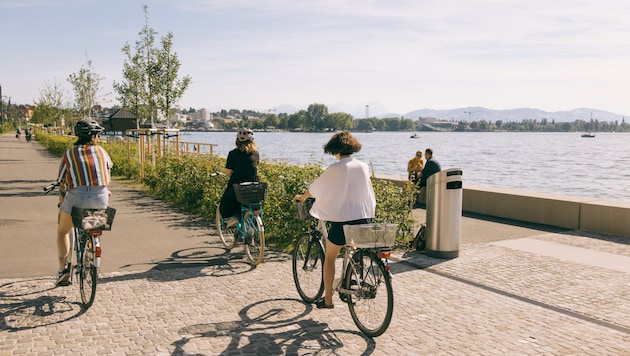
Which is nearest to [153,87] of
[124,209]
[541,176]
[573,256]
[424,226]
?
[124,209]

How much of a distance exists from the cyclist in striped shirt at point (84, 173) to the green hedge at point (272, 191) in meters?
3.41

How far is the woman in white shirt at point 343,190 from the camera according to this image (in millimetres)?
4988

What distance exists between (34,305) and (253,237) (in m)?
2.68

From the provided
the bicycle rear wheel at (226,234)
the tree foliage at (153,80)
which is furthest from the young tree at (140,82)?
the bicycle rear wheel at (226,234)

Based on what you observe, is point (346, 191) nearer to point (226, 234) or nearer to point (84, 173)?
point (84, 173)

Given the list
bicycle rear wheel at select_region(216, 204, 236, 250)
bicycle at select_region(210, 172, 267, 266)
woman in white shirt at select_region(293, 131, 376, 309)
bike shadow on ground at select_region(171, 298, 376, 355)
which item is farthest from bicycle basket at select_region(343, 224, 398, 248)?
bicycle rear wheel at select_region(216, 204, 236, 250)

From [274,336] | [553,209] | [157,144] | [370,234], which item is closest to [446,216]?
[370,234]

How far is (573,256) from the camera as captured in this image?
8.34 metres

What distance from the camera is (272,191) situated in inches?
378

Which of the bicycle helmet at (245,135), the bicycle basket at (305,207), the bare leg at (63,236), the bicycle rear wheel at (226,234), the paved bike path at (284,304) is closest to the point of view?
the paved bike path at (284,304)

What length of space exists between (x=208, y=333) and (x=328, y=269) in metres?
1.18

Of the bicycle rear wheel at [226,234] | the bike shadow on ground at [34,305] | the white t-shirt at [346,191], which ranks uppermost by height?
the white t-shirt at [346,191]

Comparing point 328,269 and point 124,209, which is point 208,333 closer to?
point 328,269

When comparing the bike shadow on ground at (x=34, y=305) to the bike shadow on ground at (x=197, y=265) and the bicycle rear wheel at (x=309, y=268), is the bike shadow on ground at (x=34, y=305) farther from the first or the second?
the bicycle rear wheel at (x=309, y=268)
